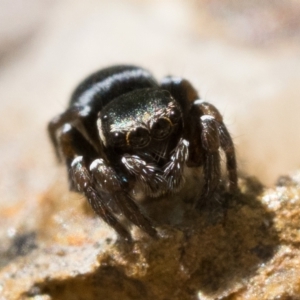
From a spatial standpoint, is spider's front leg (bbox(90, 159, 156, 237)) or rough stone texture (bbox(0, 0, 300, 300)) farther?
rough stone texture (bbox(0, 0, 300, 300))

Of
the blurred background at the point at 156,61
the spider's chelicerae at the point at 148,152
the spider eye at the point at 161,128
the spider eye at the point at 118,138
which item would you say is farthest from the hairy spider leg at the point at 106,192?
the blurred background at the point at 156,61

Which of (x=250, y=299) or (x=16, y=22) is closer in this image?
(x=250, y=299)

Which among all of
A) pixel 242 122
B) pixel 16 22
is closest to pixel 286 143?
pixel 242 122

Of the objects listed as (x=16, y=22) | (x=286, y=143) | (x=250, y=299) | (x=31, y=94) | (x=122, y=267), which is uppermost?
(x=16, y=22)

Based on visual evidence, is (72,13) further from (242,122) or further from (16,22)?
(242,122)

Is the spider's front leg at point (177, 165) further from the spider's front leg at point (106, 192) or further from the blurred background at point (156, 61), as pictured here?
the blurred background at point (156, 61)

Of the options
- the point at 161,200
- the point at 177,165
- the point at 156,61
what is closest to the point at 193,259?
the point at 161,200

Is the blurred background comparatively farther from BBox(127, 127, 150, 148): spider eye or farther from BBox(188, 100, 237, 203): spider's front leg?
BBox(127, 127, 150, 148): spider eye

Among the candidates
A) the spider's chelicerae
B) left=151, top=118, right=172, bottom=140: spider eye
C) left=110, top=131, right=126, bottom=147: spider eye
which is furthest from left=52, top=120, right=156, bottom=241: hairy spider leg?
left=151, top=118, right=172, bottom=140: spider eye
